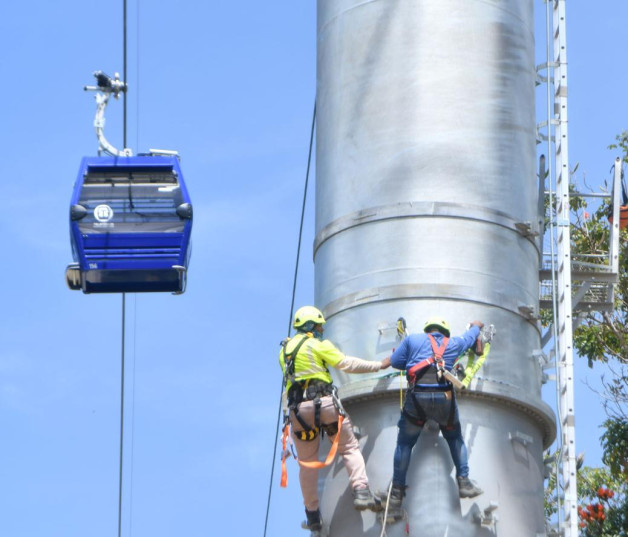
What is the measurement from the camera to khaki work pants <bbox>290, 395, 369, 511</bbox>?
49.6 ft

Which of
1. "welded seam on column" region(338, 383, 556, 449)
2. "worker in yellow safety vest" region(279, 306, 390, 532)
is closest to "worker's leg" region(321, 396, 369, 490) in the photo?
"worker in yellow safety vest" region(279, 306, 390, 532)

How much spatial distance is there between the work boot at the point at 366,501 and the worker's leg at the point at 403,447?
0.27 m

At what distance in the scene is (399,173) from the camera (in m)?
16.1

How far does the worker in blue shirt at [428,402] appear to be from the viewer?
14805 millimetres


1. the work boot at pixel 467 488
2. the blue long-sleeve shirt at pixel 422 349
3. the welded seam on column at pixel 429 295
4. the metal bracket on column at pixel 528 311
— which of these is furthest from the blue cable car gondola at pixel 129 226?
the work boot at pixel 467 488

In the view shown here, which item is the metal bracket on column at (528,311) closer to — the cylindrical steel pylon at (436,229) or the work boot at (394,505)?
the cylindrical steel pylon at (436,229)

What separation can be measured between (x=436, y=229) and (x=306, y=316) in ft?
5.83

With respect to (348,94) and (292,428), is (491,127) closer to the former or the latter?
(348,94)

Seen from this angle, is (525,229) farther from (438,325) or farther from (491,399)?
(491,399)

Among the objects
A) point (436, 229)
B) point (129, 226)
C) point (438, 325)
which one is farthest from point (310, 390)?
point (129, 226)

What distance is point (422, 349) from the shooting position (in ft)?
48.9

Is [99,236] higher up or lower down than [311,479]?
higher up

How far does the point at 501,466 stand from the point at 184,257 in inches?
379

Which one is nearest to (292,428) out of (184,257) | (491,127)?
(491,127)
